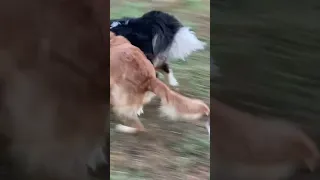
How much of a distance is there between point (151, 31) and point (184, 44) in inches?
3.0

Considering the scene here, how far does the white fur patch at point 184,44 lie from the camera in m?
0.91

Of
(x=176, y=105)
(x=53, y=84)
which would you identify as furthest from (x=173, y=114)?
(x=53, y=84)

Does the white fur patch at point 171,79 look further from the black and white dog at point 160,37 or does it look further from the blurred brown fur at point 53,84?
the blurred brown fur at point 53,84

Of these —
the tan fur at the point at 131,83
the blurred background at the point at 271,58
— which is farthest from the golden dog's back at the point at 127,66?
the blurred background at the point at 271,58

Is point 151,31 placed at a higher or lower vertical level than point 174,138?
higher

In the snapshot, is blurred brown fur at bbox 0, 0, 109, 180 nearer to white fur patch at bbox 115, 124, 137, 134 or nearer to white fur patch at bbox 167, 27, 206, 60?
white fur patch at bbox 115, 124, 137, 134

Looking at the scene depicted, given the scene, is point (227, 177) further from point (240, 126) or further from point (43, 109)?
point (43, 109)

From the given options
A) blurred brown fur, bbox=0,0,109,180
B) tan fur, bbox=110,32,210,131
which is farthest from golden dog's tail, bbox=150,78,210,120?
blurred brown fur, bbox=0,0,109,180

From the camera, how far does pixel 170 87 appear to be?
925 millimetres

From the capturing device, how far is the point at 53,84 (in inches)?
36.6

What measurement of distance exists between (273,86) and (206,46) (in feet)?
0.51

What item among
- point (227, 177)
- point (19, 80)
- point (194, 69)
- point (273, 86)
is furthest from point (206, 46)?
point (19, 80)

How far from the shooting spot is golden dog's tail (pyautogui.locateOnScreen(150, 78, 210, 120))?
912 mm

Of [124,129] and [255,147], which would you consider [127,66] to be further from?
[255,147]
